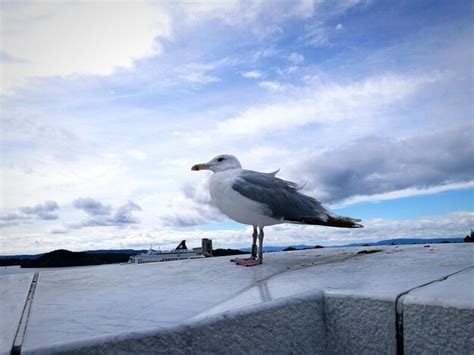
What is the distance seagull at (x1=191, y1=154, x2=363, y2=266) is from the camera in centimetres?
505

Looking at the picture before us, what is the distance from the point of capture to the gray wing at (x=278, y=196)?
5.07 m

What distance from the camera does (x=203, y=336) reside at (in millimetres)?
2043

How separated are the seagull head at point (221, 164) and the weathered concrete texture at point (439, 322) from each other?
357 centimetres

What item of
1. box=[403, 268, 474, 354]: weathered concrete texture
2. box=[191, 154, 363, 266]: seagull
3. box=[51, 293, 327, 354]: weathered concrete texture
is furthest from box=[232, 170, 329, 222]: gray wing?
box=[403, 268, 474, 354]: weathered concrete texture

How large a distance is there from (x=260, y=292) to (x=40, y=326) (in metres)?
1.27

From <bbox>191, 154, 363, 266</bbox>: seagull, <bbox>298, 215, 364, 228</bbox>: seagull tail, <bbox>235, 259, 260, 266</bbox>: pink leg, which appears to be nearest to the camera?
<bbox>235, 259, 260, 266</bbox>: pink leg

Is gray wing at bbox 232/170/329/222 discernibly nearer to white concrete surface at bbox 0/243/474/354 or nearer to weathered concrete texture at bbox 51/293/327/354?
white concrete surface at bbox 0/243/474/354

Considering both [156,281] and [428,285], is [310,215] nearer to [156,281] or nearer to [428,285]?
[156,281]

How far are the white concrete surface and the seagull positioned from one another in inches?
A: 59.9

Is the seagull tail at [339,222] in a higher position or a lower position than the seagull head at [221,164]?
lower

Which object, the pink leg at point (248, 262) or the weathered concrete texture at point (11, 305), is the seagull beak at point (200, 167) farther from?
the weathered concrete texture at point (11, 305)

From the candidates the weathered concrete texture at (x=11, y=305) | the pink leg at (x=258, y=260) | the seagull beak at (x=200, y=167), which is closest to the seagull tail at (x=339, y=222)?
the pink leg at (x=258, y=260)

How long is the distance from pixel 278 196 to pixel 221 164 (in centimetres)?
92

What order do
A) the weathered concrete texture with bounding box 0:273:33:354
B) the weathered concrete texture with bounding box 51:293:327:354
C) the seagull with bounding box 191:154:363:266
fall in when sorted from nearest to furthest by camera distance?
the weathered concrete texture with bounding box 51:293:327:354
the weathered concrete texture with bounding box 0:273:33:354
the seagull with bounding box 191:154:363:266
